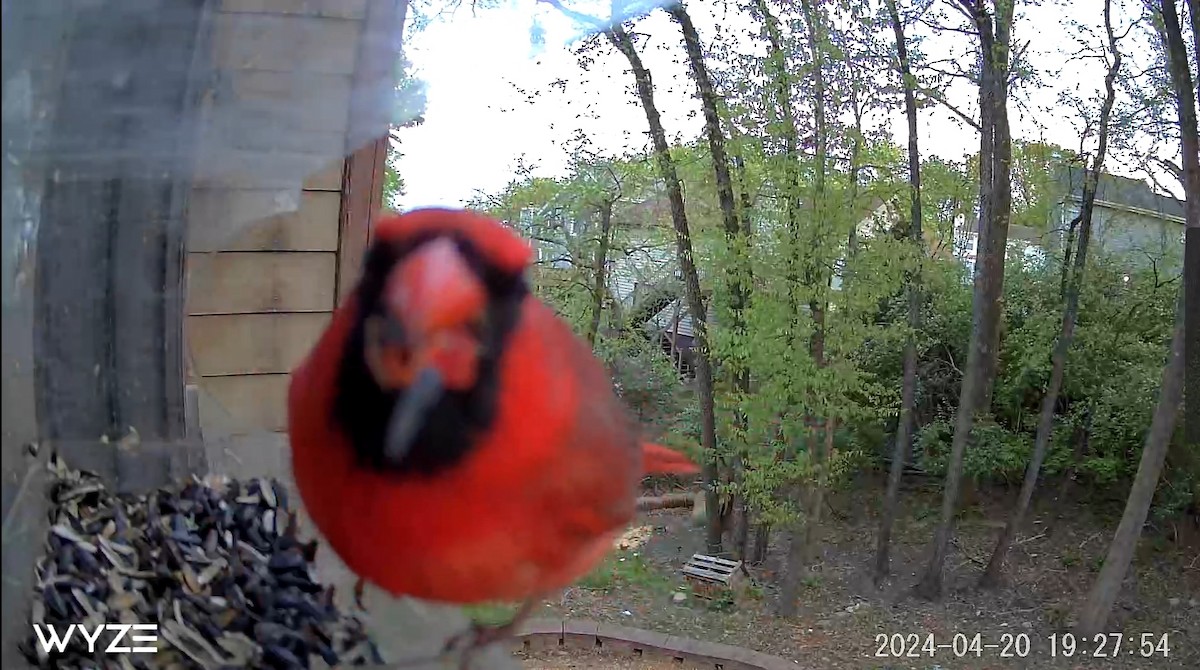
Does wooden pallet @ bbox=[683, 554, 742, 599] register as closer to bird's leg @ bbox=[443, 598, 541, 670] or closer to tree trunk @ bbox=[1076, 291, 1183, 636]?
tree trunk @ bbox=[1076, 291, 1183, 636]

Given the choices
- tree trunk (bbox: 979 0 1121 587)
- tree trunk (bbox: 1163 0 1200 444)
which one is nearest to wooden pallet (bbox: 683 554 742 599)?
tree trunk (bbox: 979 0 1121 587)

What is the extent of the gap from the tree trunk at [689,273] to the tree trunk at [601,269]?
1.07 feet

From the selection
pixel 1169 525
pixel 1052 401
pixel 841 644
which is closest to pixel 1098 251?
pixel 1052 401

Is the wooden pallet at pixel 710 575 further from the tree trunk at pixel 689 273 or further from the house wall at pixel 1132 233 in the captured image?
the house wall at pixel 1132 233

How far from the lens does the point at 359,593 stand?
0.62 meters

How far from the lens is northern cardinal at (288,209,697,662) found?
40cm

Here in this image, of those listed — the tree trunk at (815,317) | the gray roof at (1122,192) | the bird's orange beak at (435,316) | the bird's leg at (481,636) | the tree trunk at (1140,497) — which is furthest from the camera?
the gray roof at (1122,192)

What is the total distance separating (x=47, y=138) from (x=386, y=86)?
1.09ft

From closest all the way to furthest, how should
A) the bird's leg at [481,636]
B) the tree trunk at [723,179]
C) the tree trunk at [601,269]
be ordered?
the bird's leg at [481,636] → the tree trunk at [601,269] → the tree trunk at [723,179]

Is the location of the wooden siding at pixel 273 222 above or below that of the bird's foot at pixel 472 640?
above

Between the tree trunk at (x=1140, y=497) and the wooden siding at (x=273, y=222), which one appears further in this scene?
the tree trunk at (x=1140, y=497)

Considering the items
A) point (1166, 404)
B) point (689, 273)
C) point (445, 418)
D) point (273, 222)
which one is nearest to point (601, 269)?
point (689, 273)

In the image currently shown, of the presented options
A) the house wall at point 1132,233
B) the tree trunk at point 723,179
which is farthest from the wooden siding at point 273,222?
the house wall at point 1132,233

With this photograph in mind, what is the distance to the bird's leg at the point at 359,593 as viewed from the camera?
1.94 feet
